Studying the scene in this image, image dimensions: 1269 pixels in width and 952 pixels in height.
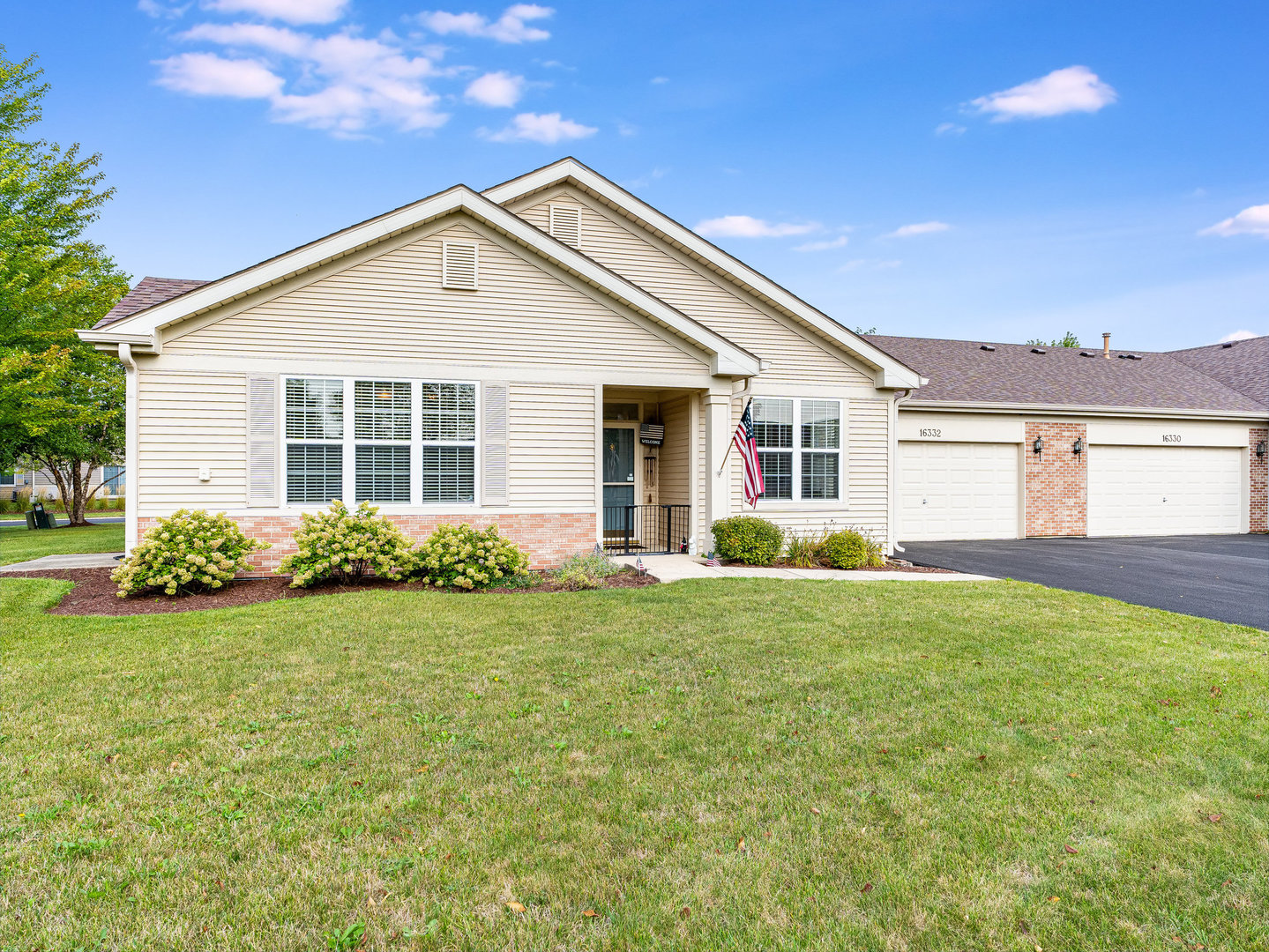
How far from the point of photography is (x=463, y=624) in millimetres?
7051

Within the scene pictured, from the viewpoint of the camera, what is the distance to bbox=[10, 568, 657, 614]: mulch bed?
26.2ft

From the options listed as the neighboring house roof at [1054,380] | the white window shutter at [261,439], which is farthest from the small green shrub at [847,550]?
the white window shutter at [261,439]

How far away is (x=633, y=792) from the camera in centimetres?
347

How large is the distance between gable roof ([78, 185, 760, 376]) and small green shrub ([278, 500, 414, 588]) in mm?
3088

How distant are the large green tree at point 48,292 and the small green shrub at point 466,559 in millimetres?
14647

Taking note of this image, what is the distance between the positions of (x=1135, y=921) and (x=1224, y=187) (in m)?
23.7

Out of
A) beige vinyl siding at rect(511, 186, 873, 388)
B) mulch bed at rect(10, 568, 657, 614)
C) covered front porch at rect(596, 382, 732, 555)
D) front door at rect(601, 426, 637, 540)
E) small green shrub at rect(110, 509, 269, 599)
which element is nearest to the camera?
mulch bed at rect(10, 568, 657, 614)

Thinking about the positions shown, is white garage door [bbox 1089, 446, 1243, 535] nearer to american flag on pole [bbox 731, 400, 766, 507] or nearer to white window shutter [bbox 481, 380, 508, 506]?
american flag on pole [bbox 731, 400, 766, 507]

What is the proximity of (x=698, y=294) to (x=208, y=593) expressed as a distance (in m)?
9.10

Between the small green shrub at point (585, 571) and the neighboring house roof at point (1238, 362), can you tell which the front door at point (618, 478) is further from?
the neighboring house roof at point (1238, 362)

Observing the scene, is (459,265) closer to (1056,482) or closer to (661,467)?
(661,467)

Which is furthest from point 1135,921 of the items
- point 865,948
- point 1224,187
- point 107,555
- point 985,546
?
point 1224,187

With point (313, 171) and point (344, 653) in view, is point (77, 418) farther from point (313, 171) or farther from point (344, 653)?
point (344, 653)

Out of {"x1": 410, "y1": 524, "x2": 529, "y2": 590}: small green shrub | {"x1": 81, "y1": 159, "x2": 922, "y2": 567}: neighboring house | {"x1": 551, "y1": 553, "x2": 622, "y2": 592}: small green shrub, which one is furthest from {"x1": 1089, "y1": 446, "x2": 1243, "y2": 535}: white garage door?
{"x1": 410, "y1": 524, "x2": 529, "y2": 590}: small green shrub
